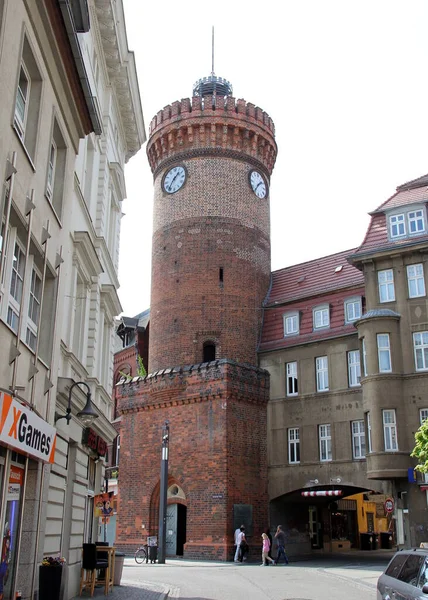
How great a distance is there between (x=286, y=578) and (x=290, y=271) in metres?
20.1

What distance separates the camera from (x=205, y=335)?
35.7 m

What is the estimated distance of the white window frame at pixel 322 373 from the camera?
32.8 meters

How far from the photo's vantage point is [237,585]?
19422 millimetres

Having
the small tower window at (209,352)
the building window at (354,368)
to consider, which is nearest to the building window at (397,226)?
the building window at (354,368)

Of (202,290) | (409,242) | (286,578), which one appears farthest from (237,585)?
(202,290)

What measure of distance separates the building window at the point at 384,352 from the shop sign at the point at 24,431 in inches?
750

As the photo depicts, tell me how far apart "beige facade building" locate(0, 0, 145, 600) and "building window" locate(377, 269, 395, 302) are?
14306 millimetres

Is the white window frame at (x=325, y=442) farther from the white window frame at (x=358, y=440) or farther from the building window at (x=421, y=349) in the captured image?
the building window at (x=421, y=349)

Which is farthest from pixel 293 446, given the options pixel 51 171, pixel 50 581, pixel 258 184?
pixel 51 171

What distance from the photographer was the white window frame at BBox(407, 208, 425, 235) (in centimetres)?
3031

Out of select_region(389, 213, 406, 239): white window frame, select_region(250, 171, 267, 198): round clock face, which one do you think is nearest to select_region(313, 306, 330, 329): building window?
select_region(389, 213, 406, 239): white window frame

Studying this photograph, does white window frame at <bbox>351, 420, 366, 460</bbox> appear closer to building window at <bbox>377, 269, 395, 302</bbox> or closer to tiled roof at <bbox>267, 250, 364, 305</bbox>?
building window at <bbox>377, 269, 395, 302</bbox>

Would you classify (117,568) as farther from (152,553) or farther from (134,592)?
(152,553)

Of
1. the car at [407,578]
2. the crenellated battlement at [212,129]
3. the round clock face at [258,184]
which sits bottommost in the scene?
the car at [407,578]
